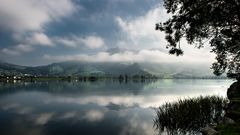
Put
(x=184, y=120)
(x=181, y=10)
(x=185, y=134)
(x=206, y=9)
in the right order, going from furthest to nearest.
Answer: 1. (x=184, y=120)
2. (x=185, y=134)
3. (x=181, y=10)
4. (x=206, y=9)

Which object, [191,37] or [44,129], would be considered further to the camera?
[44,129]

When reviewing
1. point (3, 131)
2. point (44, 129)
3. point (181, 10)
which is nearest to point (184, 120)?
point (181, 10)

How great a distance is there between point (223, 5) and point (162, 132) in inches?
722

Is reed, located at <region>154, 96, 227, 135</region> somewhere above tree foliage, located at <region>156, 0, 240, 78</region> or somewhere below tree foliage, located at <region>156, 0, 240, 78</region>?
below

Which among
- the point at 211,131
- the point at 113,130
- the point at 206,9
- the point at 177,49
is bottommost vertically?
the point at 113,130

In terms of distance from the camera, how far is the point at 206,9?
20.3 meters

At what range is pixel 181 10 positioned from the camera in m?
22.3

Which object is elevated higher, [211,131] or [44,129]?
[211,131]

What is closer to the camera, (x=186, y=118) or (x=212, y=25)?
(x=212, y=25)

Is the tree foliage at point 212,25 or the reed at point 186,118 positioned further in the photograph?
the reed at point 186,118

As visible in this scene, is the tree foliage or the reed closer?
the tree foliage

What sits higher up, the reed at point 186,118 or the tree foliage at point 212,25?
the tree foliage at point 212,25

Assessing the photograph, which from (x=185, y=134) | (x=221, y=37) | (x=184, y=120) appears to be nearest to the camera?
(x=221, y=37)

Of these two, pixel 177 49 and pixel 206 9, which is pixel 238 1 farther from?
pixel 177 49
